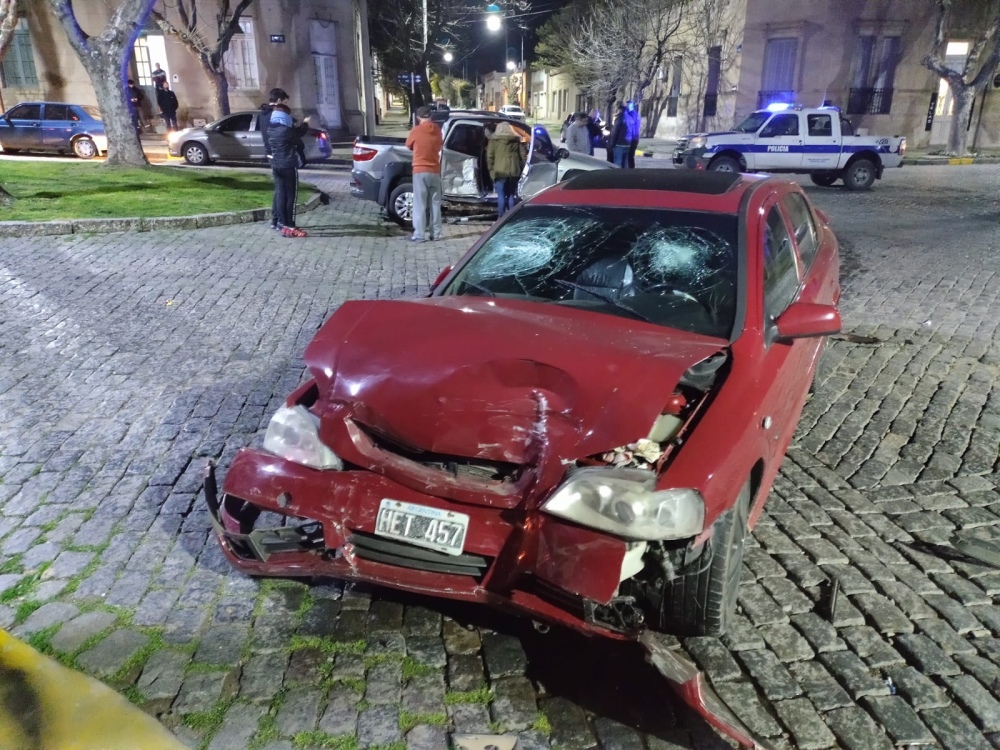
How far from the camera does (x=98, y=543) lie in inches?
137

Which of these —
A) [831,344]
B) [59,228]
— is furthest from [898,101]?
[59,228]

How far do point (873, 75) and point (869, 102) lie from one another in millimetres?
958

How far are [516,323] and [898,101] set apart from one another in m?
30.4

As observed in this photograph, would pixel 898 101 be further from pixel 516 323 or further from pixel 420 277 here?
pixel 516 323

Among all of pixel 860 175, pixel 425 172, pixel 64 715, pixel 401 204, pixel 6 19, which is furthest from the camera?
pixel 6 19

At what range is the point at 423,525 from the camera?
2.59m

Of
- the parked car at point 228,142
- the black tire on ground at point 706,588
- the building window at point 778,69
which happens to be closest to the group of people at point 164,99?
the parked car at point 228,142

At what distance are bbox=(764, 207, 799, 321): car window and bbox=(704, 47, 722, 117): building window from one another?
28187mm

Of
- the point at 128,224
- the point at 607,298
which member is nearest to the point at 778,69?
the point at 128,224

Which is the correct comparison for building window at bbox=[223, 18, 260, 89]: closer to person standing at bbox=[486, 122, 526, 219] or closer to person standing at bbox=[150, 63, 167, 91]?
person standing at bbox=[150, 63, 167, 91]

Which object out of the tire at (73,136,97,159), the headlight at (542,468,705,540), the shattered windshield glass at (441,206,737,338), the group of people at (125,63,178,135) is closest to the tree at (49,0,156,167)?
the tire at (73,136,97,159)

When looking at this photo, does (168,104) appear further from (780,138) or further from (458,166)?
(780,138)

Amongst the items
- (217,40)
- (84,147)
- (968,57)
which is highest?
(217,40)

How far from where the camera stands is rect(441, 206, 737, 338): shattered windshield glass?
344cm
